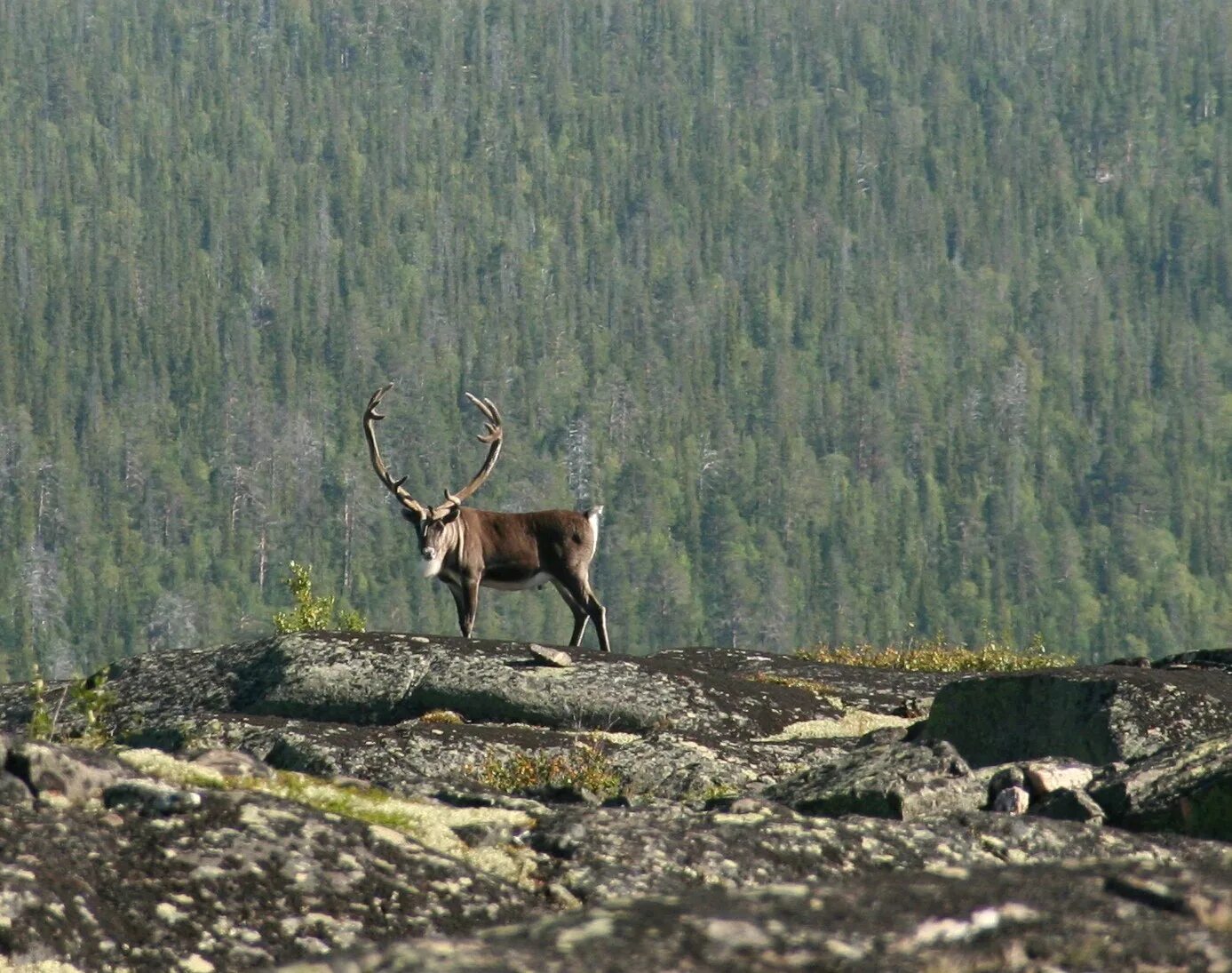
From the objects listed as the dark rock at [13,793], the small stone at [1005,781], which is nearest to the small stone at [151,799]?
the dark rock at [13,793]

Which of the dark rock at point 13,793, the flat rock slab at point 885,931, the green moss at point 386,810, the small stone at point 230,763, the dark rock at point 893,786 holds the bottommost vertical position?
the dark rock at point 893,786

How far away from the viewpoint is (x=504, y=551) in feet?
104

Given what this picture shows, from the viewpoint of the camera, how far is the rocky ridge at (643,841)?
20.3 feet

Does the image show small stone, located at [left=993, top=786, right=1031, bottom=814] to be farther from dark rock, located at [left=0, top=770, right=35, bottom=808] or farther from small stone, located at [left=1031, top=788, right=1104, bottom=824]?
dark rock, located at [left=0, top=770, right=35, bottom=808]

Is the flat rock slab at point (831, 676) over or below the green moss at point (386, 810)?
below

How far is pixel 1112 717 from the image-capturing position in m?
17.1

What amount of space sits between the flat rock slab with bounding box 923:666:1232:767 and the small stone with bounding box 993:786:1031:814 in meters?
4.39

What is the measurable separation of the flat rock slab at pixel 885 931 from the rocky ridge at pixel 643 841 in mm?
11

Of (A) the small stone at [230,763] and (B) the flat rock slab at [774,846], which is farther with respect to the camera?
(A) the small stone at [230,763]

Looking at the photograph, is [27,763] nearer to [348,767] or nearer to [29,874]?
[29,874]

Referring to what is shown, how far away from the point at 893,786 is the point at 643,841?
2470 mm

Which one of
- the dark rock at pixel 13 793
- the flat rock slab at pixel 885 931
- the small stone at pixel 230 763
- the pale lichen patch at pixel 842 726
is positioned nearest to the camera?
the flat rock slab at pixel 885 931

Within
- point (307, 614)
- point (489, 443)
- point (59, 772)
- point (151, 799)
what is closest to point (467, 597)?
point (307, 614)

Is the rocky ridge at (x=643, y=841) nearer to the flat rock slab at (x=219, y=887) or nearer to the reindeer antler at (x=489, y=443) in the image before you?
the flat rock slab at (x=219, y=887)
